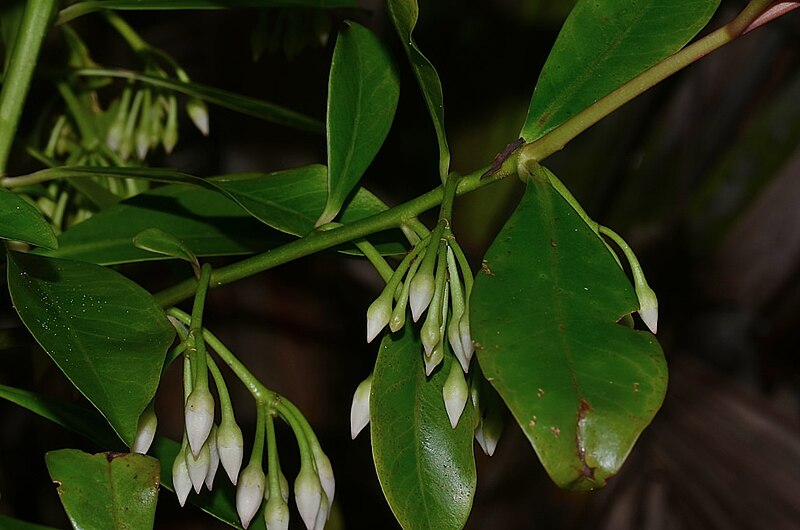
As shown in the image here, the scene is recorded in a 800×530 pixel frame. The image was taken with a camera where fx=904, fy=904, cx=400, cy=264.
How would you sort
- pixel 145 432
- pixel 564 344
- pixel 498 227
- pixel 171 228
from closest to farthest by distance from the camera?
pixel 564 344 → pixel 145 432 → pixel 171 228 → pixel 498 227

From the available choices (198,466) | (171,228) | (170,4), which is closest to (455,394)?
(198,466)

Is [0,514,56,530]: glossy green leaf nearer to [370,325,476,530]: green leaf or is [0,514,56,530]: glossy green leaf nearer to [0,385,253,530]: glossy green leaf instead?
[0,385,253,530]: glossy green leaf

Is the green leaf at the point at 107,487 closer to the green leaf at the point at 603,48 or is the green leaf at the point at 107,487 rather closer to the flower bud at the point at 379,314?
the flower bud at the point at 379,314

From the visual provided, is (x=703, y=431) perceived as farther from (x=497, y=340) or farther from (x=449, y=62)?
(x=497, y=340)

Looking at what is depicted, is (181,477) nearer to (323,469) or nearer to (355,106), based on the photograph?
(323,469)

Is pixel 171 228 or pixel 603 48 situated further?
pixel 171 228

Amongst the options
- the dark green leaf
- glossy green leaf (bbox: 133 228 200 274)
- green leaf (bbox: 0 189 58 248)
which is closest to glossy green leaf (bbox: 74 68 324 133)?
the dark green leaf

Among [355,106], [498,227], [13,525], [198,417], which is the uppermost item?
[355,106]
